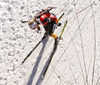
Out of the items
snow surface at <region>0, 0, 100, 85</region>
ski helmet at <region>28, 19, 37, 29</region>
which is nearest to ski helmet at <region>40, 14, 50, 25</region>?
ski helmet at <region>28, 19, 37, 29</region>

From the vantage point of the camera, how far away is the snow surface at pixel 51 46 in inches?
193

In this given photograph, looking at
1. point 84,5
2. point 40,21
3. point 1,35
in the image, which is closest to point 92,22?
point 84,5

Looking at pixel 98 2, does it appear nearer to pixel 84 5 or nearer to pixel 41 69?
pixel 84 5

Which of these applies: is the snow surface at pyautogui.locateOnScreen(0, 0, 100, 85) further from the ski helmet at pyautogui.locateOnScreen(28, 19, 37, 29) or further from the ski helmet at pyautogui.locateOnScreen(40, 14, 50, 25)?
the ski helmet at pyautogui.locateOnScreen(28, 19, 37, 29)

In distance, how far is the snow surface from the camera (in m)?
4.91

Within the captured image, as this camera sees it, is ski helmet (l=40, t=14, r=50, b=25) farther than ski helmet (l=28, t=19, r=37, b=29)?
Yes

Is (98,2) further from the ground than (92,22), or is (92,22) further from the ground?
(98,2)

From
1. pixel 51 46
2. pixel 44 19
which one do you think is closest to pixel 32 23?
pixel 44 19

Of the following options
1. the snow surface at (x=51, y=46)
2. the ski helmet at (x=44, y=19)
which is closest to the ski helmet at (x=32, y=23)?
the ski helmet at (x=44, y=19)

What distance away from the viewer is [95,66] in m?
4.97

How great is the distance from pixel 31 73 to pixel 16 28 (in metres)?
2.16

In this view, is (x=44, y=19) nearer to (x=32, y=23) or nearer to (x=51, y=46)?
(x=32, y=23)

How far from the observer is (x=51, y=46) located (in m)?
5.41

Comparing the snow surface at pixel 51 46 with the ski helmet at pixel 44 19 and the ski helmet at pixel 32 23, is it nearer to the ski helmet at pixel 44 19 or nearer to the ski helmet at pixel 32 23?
the ski helmet at pixel 44 19
